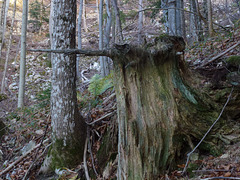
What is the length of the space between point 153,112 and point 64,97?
5.70 feet

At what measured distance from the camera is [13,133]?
20.8ft

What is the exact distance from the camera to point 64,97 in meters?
3.63

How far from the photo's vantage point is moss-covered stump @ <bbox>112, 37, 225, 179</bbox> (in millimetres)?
2607

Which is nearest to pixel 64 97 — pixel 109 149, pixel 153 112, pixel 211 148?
pixel 109 149

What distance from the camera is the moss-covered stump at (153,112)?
2607 mm

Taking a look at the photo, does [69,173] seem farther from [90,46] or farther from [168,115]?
[90,46]

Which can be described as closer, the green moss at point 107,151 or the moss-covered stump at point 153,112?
the moss-covered stump at point 153,112

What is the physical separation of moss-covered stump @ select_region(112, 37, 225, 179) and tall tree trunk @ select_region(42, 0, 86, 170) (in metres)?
1.25

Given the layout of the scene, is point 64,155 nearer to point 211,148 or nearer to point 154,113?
point 154,113

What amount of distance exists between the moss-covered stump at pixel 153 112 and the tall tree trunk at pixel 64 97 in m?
1.25

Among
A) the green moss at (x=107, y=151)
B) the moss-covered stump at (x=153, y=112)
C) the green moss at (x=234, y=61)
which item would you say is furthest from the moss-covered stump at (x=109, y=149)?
the green moss at (x=234, y=61)

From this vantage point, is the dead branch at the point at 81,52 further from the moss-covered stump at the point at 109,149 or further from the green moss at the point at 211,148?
the green moss at the point at 211,148

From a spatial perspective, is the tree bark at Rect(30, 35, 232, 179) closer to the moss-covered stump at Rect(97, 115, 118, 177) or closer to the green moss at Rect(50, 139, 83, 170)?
the moss-covered stump at Rect(97, 115, 118, 177)

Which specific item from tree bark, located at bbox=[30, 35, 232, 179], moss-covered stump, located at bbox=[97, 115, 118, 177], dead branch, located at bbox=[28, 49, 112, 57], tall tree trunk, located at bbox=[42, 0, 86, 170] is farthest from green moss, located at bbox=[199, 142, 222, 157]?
tall tree trunk, located at bbox=[42, 0, 86, 170]
